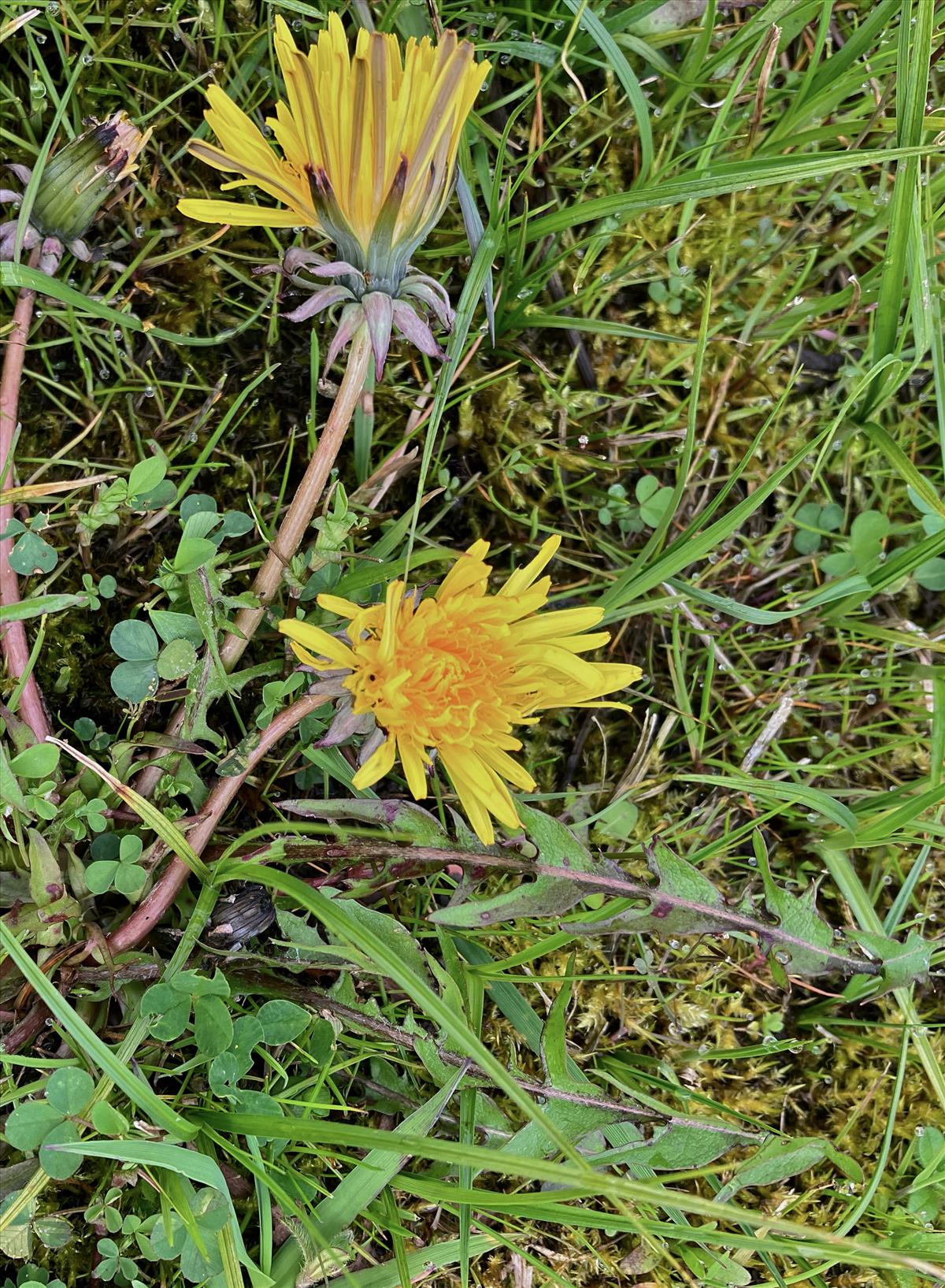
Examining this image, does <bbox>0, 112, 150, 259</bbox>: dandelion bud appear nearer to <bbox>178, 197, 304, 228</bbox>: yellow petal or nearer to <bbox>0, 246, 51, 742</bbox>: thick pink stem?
<bbox>0, 246, 51, 742</bbox>: thick pink stem

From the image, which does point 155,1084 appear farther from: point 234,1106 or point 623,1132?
point 623,1132

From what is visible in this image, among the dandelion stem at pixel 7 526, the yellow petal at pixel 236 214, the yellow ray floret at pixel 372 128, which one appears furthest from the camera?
the dandelion stem at pixel 7 526

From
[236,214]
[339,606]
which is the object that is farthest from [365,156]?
[339,606]

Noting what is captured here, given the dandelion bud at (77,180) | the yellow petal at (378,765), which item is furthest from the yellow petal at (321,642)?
the dandelion bud at (77,180)

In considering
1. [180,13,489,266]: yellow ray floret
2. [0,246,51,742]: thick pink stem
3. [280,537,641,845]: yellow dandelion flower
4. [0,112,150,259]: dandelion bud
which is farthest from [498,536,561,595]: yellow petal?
[0,112,150,259]: dandelion bud

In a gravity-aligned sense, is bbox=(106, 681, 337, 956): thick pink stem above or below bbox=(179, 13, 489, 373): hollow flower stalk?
below

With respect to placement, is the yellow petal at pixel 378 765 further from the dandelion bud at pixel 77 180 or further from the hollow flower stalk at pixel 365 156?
the dandelion bud at pixel 77 180
